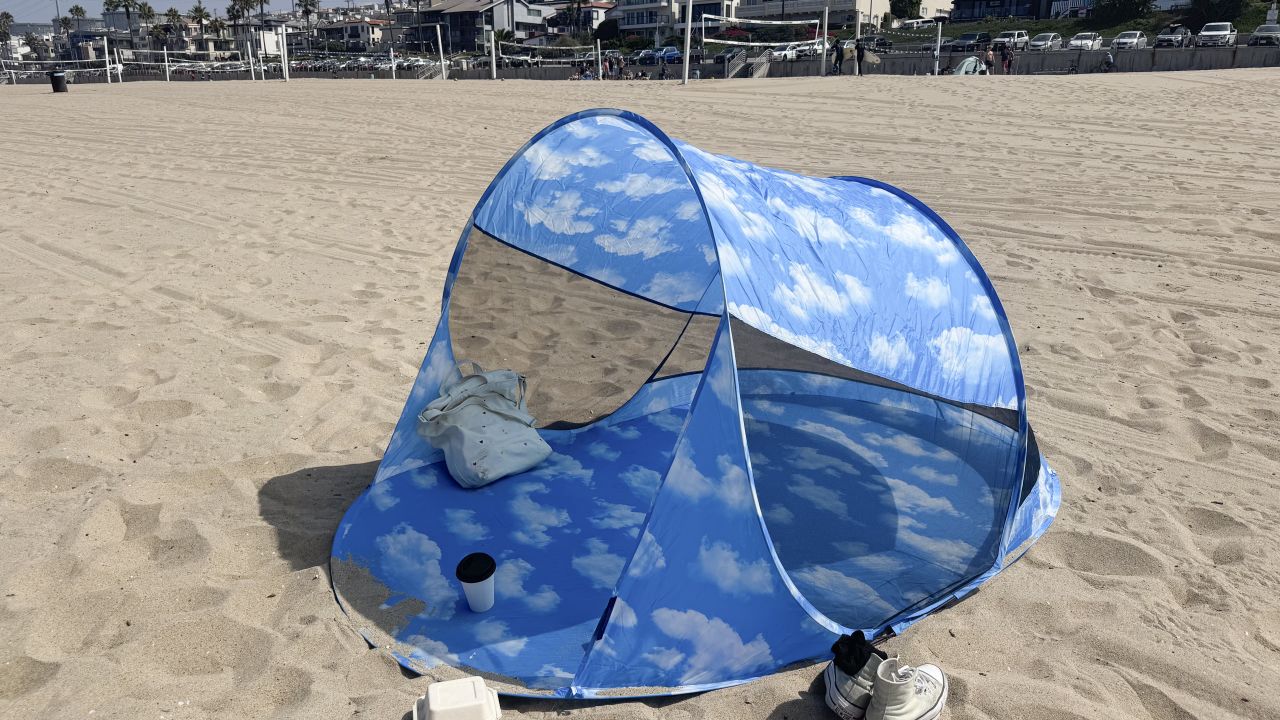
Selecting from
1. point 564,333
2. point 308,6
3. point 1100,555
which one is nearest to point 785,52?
point 564,333

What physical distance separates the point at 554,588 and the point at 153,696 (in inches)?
53.0

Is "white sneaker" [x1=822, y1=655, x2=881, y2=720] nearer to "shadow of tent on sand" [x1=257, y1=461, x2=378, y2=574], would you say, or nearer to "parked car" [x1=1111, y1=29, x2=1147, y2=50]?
"shadow of tent on sand" [x1=257, y1=461, x2=378, y2=574]

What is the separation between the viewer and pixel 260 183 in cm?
1025

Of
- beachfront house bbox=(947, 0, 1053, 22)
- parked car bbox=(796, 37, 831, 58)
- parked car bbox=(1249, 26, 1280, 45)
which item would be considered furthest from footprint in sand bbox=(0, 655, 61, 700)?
beachfront house bbox=(947, 0, 1053, 22)

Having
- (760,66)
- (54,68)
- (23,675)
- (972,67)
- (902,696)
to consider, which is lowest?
(23,675)

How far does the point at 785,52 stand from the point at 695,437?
33.3 m

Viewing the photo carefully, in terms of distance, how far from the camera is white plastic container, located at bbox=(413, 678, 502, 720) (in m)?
2.37

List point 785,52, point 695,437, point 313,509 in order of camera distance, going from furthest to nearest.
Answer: point 785,52 < point 313,509 < point 695,437

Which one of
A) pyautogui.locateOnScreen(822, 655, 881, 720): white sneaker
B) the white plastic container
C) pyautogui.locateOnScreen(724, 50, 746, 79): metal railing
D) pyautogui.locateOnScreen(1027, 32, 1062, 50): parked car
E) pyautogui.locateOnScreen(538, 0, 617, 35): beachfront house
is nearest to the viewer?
the white plastic container

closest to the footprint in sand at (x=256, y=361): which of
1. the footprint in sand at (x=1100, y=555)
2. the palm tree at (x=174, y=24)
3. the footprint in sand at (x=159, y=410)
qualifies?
the footprint in sand at (x=159, y=410)

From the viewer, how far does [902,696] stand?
2.45 metres

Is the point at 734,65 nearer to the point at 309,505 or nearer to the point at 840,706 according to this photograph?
the point at 309,505

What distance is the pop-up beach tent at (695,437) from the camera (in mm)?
2725

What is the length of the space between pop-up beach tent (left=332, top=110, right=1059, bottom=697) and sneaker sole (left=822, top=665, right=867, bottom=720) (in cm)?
24
